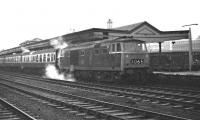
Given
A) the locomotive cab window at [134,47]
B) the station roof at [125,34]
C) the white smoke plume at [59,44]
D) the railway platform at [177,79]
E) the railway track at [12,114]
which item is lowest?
the railway track at [12,114]

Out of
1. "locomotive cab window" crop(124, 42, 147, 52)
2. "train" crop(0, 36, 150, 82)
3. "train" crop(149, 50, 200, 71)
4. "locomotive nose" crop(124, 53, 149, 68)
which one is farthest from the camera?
"train" crop(149, 50, 200, 71)

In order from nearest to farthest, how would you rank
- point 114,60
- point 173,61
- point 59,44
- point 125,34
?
point 114,60, point 59,44, point 173,61, point 125,34

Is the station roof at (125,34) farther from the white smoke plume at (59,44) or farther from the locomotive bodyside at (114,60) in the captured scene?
the locomotive bodyside at (114,60)

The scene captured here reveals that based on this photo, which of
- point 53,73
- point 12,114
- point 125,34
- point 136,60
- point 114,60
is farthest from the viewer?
point 125,34

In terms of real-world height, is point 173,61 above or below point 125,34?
below

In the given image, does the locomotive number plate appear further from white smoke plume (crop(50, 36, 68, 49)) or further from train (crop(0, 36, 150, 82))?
white smoke plume (crop(50, 36, 68, 49))

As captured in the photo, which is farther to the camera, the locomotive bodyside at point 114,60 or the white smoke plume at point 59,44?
the white smoke plume at point 59,44

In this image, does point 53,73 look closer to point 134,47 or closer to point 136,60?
point 134,47

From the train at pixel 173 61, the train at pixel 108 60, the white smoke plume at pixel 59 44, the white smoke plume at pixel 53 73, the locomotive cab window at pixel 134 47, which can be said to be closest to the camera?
the train at pixel 108 60

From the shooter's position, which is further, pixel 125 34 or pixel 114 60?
pixel 125 34

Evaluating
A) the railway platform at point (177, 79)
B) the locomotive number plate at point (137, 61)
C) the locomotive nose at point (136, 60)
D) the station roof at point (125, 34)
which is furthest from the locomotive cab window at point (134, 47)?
the station roof at point (125, 34)

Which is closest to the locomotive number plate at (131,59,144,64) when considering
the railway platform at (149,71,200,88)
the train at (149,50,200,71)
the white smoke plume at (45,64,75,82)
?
the railway platform at (149,71,200,88)

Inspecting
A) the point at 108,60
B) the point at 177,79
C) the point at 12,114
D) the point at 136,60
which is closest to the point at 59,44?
the point at 108,60

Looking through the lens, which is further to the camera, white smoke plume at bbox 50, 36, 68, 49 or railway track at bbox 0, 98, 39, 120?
white smoke plume at bbox 50, 36, 68, 49
